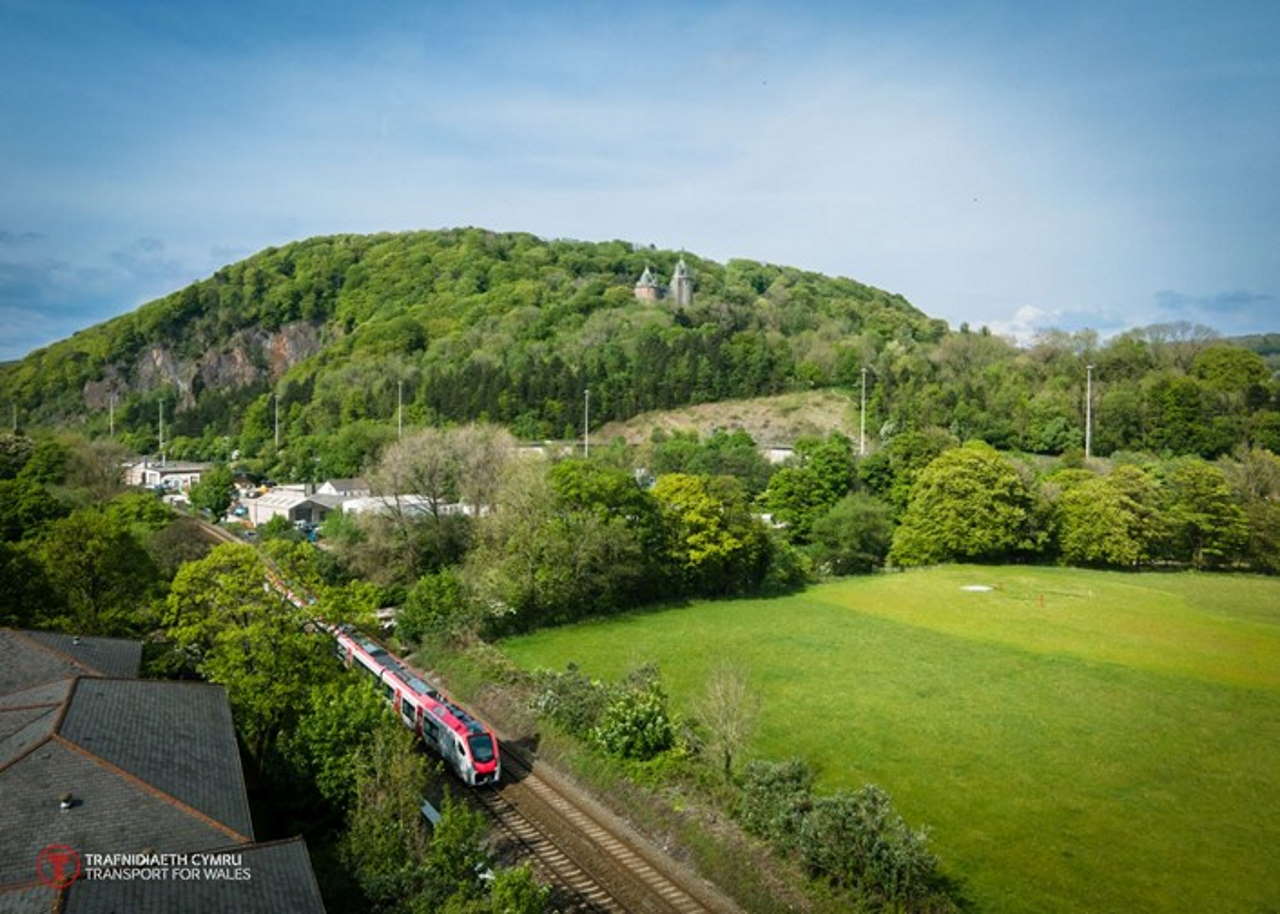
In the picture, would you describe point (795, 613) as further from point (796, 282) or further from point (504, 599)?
point (796, 282)

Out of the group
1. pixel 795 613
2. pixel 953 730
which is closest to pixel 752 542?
pixel 795 613

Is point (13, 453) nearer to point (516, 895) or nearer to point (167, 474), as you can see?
point (167, 474)

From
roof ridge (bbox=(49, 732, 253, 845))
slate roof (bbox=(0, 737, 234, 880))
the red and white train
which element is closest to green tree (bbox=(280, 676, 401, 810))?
the red and white train

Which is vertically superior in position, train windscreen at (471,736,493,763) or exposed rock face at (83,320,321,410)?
exposed rock face at (83,320,321,410)

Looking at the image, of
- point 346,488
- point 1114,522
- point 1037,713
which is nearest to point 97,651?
point 1037,713

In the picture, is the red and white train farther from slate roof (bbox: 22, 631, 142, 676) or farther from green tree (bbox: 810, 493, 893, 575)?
green tree (bbox: 810, 493, 893, 575)

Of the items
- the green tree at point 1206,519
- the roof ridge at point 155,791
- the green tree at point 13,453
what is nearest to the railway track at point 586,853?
the roof ridge at point 155,791
